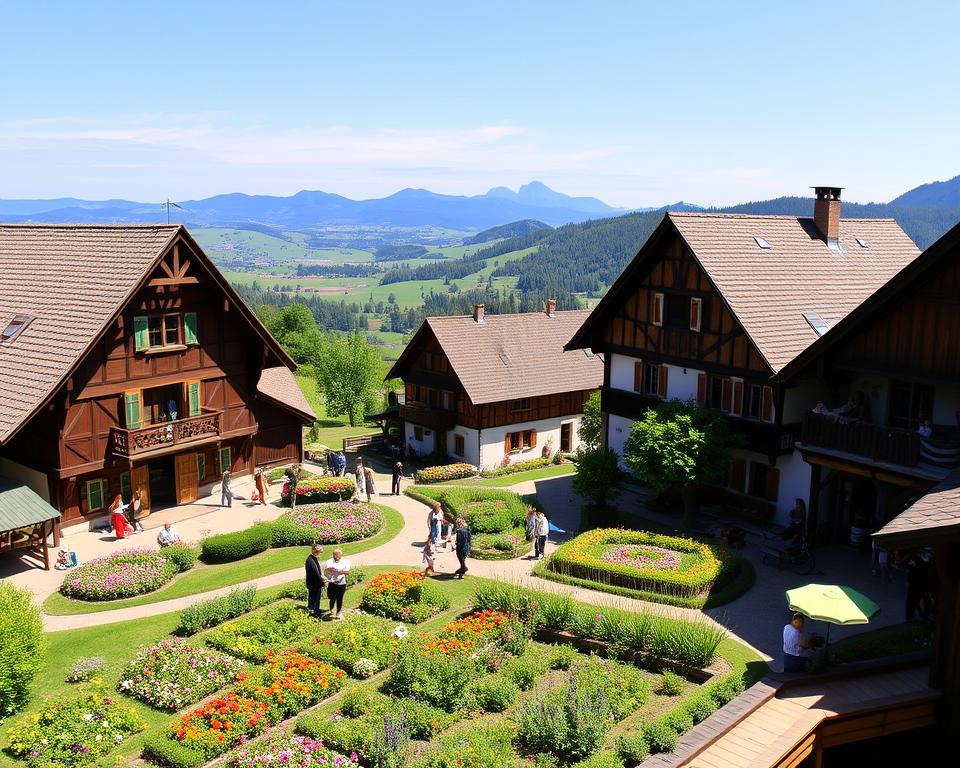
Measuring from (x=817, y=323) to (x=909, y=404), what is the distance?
5785mm

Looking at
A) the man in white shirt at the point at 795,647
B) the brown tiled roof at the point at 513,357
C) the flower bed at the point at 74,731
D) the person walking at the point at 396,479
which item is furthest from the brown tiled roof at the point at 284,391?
the man in white shirt at the point at 795,647

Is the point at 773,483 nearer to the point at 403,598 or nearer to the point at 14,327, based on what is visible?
the point at 403,598

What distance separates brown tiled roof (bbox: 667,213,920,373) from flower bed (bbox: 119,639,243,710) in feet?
65.4

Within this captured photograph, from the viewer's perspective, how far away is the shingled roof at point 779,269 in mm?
31125

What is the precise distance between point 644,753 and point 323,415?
68.7 m

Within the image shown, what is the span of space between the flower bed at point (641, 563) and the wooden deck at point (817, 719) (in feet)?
20.5

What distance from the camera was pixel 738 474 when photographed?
3291cm

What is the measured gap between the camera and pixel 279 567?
29.2 m

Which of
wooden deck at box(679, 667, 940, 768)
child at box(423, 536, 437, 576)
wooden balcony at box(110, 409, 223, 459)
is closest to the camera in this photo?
wooden deck at box(679, 667, 940, 768)

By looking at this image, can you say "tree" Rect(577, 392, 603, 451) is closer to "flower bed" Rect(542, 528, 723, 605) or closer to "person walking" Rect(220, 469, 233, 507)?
"flower bed" Rect(542, 528, 723, 605)

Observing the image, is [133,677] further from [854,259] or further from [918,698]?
[854,259]

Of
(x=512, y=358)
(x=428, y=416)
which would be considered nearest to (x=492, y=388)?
(x=512, y=358)

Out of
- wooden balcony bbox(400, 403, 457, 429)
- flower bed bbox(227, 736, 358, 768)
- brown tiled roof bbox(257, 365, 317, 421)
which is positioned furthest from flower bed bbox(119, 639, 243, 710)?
wooden balcony bbox(400, 403, 457, 429)

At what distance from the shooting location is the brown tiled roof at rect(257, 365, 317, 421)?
40781mm
